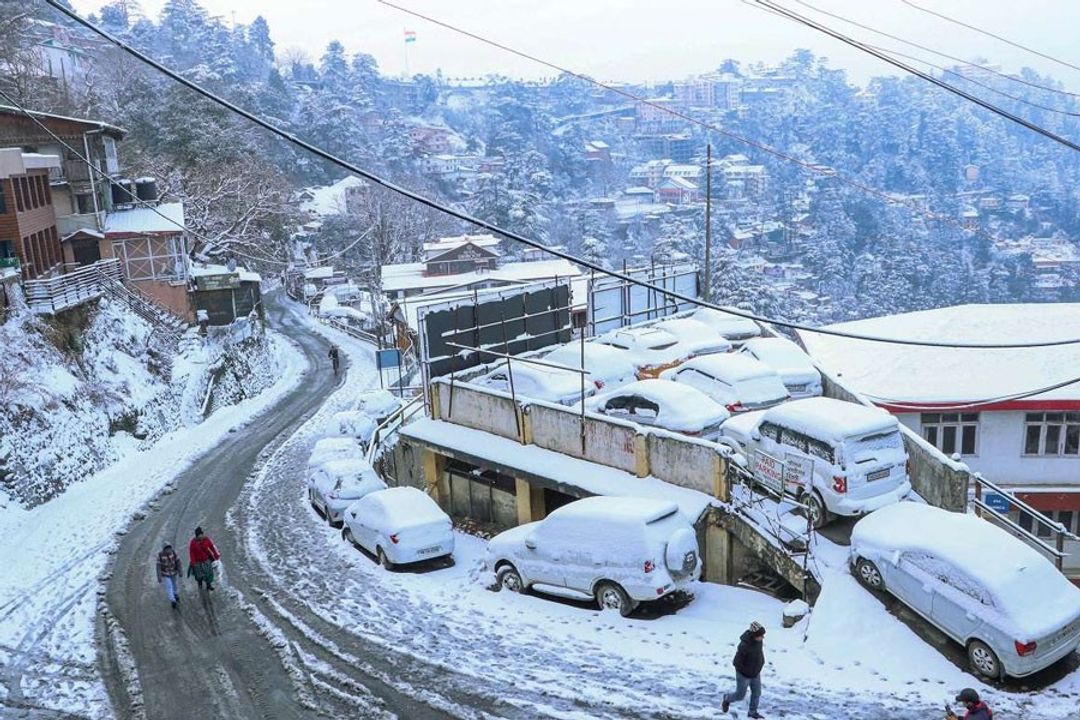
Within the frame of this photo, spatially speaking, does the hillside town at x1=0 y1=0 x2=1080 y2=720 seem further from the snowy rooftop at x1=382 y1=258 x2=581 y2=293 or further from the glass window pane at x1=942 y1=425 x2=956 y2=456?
the snowy rooftop at x1=382 y1=258 x2=581 y2=293

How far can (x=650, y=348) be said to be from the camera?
76.6 feet

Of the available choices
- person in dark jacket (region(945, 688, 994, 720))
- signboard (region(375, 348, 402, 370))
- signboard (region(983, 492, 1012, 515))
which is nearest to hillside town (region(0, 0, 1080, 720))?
person in dark jacket (region(945, 688, 994, 720))

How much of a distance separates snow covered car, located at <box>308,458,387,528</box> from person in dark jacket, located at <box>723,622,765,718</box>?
1119cm

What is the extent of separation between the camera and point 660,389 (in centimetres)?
1764

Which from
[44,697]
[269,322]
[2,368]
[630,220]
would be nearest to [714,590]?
[44,697]

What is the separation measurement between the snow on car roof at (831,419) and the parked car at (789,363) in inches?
183

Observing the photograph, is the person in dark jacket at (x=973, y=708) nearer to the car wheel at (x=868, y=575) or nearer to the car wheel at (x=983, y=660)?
the car wheel at (x=983, y=660)

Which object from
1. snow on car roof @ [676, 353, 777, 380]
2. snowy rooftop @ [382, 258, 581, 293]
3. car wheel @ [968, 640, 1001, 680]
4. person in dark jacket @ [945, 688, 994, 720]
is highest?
snow on car roof @ [676, 353, 777, 380]

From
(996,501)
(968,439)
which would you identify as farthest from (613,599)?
(968,439)

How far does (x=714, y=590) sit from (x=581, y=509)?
263 centimetres

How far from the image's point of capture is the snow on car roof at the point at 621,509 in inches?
517

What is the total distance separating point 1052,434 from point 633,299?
13.2 meters

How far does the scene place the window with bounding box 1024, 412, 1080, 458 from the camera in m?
23.1

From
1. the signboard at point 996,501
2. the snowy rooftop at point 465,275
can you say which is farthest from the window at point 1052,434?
the snowy rooftop at point 465,275
